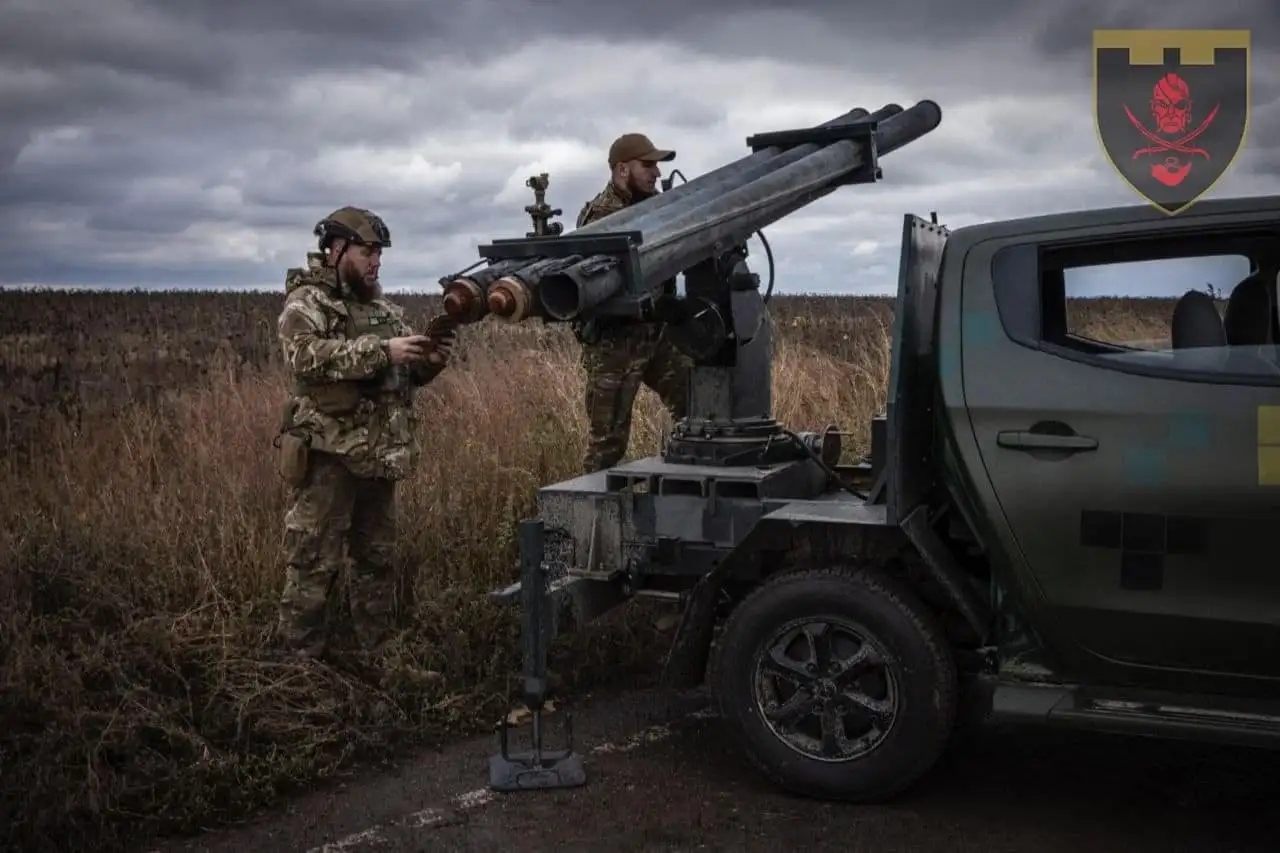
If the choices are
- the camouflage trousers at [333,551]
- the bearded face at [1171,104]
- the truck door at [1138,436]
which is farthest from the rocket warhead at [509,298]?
the bearded face at [1171,104]

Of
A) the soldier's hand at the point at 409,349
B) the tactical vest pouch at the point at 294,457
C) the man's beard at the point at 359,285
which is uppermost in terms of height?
the man's beard at the point at 359,285

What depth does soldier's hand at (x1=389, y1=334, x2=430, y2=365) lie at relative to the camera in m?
5.00

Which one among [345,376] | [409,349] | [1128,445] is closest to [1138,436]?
[1128,445]

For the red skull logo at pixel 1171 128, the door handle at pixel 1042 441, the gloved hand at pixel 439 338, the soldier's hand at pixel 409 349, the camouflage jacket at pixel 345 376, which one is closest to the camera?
the door handle at pixel 1042 441

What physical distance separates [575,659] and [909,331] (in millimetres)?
2486

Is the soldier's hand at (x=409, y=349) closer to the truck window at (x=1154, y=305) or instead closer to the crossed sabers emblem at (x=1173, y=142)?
the truck window at (x=1154, y=305)

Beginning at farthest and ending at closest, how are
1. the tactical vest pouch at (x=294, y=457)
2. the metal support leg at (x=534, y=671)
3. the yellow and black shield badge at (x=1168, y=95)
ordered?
the tactical vest pouch at (x=294, y=457) → the metal support leg at (x=534, y=671) → the yellow and black shield badge at (x=1168, y=95)

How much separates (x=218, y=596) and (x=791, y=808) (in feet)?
9.42

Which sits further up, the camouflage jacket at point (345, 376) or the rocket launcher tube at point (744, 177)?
the rocket launcher tube at point (744, 177)

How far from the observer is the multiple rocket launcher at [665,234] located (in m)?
4.07

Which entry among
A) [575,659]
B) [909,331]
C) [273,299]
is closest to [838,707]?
[909,331]

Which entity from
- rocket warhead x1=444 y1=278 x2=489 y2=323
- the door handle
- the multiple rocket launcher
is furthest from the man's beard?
the door handle

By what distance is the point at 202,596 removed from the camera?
5.80m

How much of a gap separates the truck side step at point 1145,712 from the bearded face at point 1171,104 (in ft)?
6.44
